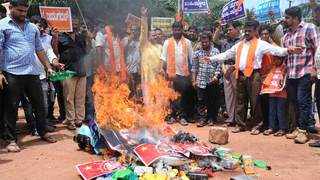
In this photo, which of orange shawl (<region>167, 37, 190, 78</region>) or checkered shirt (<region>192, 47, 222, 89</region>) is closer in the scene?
checkered shirt (<region>192, 47, 222, 89</region>)

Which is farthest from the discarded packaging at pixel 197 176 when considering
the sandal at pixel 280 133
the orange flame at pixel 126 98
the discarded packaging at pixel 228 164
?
the sandal at pixel 280 133

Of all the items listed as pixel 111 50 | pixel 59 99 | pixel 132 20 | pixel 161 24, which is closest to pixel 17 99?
pixel 59 99

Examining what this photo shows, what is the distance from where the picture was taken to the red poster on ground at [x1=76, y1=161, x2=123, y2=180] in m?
6.08

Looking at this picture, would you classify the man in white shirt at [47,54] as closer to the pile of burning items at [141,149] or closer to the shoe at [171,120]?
the pile of burning items at [141,149]

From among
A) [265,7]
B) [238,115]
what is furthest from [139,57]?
[265,7]

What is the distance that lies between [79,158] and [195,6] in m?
7.00

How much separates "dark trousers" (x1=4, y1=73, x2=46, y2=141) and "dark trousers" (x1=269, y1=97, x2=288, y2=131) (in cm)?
455

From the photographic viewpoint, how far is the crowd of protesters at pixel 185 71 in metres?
7.84

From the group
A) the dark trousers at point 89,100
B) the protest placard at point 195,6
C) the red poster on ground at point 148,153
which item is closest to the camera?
the red poster on ground at point 148,153

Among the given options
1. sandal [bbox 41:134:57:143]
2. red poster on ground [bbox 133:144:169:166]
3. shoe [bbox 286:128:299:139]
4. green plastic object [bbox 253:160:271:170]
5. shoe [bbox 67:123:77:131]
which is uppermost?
red poster on ground [bbox 133:144:169:166]

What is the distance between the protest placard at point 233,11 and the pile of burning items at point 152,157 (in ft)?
17.3

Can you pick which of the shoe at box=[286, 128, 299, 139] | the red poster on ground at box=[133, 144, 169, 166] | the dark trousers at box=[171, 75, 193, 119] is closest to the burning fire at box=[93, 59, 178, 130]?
the red poster on ground at box=[133, 144, 169, 166]

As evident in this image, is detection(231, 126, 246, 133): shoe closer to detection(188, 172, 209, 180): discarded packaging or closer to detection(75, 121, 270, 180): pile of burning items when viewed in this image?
detection(75, 121, 270, 180): pile of burning items

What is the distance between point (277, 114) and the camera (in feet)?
30.9
